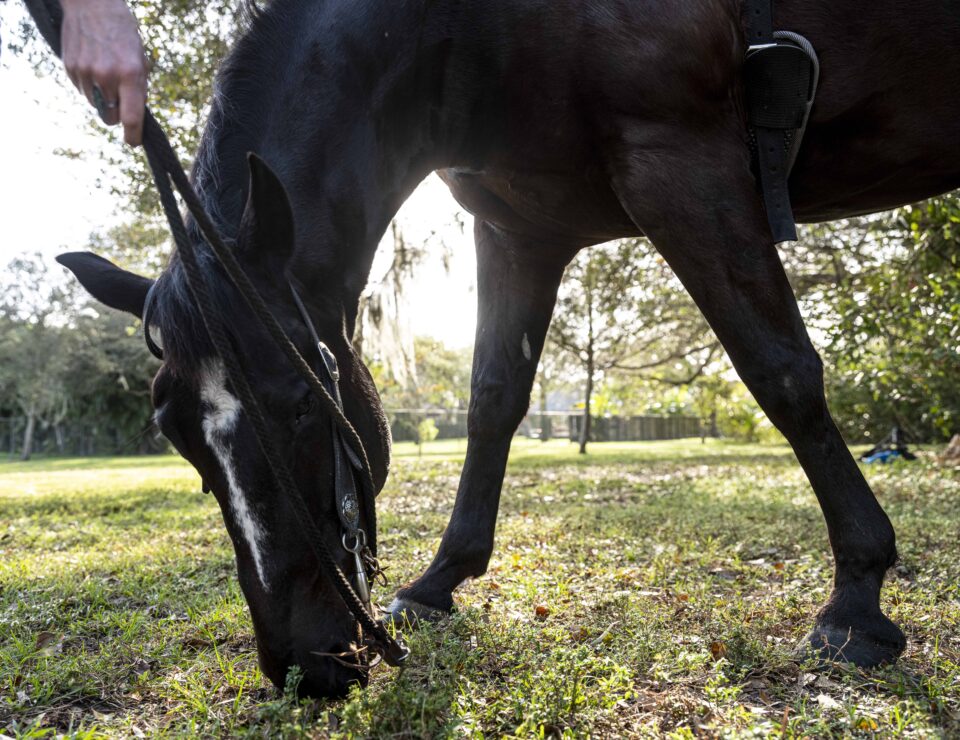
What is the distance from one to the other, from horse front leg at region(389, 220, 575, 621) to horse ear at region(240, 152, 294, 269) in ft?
4.37

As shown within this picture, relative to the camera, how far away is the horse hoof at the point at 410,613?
2410 mm

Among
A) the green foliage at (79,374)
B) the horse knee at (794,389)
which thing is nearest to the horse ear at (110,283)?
the horse knee at (794,389)

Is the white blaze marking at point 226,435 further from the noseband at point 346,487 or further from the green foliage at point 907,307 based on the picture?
the green foliage at point 907,307

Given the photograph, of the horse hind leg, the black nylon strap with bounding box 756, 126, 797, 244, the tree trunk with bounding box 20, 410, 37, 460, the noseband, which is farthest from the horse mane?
the tree trunk with bounding box 20, 410, 37, 460

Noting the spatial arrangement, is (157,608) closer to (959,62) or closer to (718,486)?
(959,62)

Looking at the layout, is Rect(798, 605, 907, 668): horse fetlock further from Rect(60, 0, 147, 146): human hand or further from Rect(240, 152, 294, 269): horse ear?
Rect(60, 0, 147, 146): human hand

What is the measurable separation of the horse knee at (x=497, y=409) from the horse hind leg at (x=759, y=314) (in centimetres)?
107

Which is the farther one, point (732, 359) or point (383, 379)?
point (383, 379)

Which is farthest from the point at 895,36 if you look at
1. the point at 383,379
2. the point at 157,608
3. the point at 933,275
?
the point at 383,379

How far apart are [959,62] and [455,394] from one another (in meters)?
32.7

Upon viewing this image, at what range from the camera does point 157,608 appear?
2.79 metres

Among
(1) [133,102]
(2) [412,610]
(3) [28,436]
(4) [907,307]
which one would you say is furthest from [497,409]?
(3) [28,436]

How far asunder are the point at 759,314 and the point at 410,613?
5.19 feet

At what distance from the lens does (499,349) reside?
294 centimetres
